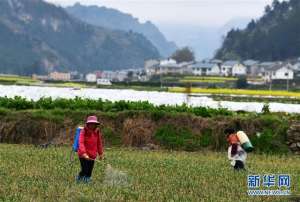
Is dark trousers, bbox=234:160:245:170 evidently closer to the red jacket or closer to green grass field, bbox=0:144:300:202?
green grass field, bbox=0:144:300:202

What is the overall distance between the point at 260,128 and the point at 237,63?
99.7m

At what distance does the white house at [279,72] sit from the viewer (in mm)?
107738

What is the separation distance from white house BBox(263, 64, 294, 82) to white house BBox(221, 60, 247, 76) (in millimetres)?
→ 7117

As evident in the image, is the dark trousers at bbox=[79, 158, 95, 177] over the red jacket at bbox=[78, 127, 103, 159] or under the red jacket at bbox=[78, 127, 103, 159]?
under

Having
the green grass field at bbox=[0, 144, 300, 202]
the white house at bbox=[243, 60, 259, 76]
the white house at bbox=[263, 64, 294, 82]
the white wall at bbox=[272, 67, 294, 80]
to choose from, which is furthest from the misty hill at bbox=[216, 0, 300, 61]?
the green grass field at bbox=[0, 144, 300, 202]

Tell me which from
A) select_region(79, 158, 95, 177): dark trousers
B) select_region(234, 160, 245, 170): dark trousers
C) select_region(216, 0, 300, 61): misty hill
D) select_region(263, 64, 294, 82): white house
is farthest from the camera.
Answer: select_region(216, 0, 300, 61): misty hill

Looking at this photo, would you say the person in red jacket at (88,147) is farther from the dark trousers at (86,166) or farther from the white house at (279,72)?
the white house at (279,72)

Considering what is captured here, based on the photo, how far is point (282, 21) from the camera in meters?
130

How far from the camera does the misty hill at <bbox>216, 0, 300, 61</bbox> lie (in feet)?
416

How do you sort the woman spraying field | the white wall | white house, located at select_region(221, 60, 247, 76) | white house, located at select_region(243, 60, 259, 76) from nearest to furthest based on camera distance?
1. the woman spraying field
2. the white wall
3. white house, located at select_region(243, 60, 259, 76)
4. white house, located at select_region(221, 60, 247, 76)

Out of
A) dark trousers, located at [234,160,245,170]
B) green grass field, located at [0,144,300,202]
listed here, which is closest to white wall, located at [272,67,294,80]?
green grass field, located at [0,144,300,202]

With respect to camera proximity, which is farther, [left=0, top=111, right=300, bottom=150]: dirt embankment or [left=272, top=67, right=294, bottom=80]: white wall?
[left=272, top=67, right=294, bottom=80]: white wall

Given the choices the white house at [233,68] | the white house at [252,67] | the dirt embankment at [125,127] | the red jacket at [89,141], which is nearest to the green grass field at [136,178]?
the red jacket at [89,141]

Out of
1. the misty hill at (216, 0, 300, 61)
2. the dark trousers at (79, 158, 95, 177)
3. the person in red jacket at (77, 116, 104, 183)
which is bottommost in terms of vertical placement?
the dark trousers at (79, 158, 95, 177)
